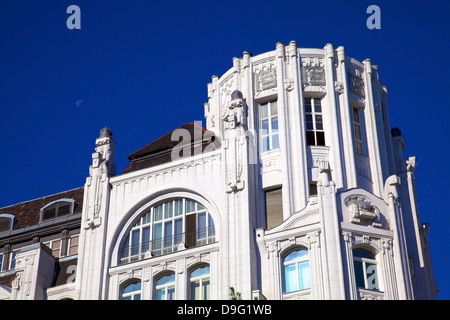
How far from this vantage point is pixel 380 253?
127 ft

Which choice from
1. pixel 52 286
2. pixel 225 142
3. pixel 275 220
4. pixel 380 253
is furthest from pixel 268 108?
pixel 52 286

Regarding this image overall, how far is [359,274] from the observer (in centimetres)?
3803

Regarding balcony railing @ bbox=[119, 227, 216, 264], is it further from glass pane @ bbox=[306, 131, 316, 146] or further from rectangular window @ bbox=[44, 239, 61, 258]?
glass pane @ bbox=[306, 131, 316, 146]

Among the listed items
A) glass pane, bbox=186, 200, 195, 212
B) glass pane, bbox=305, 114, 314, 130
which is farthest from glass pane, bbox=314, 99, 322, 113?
glass pane, bbox=186, 200, 195, 212

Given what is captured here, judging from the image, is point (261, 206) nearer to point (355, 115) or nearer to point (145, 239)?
point (145, 239)

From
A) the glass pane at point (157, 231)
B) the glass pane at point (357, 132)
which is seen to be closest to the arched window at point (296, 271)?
the glass pane at point (157, 231)

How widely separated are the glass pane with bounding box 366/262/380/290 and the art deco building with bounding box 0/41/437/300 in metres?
0.07

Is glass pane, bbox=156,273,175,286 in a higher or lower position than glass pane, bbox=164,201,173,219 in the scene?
lower

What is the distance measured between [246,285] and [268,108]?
1104 centimetres

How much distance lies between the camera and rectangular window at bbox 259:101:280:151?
43816mm

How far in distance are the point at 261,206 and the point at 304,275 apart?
485cm

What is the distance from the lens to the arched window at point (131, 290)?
4153 cm

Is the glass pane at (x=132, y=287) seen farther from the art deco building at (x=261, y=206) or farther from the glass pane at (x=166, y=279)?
the glass pane at (x=166, y=279)
